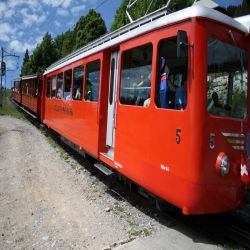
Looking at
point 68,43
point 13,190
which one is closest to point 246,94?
point 13,190

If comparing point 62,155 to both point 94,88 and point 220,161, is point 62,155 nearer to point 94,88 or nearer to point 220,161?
point 94,88

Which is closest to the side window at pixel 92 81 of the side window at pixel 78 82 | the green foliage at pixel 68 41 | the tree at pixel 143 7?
the side window at pixel 78 82

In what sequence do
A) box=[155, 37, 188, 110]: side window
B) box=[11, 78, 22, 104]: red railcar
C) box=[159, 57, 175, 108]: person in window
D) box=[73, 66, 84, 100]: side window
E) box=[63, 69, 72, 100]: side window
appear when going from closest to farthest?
1. box=[155, 37, 188, 110]: side window
2. box=[159, 57, 175, 108]: person in window
3. box=[73, 66, 84, 100]: side window
4. box=[63, 69, 72, 100]: side window
5. box=[11, 78, 22, 104]: red railcar

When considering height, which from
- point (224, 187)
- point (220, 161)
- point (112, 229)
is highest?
point (220, 161)

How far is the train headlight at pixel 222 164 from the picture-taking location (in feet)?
16.0

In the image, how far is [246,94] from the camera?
5500 millimetres

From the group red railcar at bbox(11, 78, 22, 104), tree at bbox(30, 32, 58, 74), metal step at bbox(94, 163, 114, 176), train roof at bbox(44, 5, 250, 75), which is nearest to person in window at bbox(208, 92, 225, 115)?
train roof at bbox(44, 5, 250, 75)

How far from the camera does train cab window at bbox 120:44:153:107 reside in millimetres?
5762

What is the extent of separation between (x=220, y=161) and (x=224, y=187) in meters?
0.37

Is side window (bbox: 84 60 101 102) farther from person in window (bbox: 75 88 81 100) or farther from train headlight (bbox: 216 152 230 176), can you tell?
train headlight (bbox: 216 152 230 176)

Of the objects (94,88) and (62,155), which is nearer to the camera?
(94,88)

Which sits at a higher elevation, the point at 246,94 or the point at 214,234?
the point at 246,94

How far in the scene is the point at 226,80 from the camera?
5.38 m

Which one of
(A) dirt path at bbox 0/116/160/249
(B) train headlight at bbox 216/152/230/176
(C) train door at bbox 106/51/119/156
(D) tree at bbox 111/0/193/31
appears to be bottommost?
(A) dirt path at bbox 0/116/160/249
